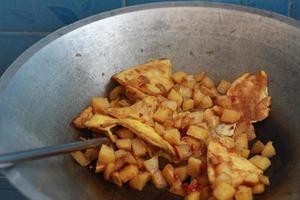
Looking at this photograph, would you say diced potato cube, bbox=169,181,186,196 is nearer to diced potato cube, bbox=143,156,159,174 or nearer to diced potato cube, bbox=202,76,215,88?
diced potato cube, bbox=143,156,159,174

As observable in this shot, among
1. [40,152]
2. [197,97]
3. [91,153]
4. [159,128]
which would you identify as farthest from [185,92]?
[40,152]

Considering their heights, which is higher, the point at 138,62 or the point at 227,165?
the point at 138,62

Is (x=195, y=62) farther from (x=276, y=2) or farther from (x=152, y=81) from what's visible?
(x=276, y=2)

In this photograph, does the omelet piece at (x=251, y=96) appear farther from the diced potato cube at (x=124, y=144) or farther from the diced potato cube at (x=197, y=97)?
the diced potato cube at (x=124, y=144)

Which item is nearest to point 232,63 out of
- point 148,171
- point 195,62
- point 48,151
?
point 195,62

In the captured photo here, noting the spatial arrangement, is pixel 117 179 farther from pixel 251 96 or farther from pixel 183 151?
pixel 251 96

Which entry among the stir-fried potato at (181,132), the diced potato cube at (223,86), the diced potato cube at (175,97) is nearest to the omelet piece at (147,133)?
the stir-fried potato at (181,132)
